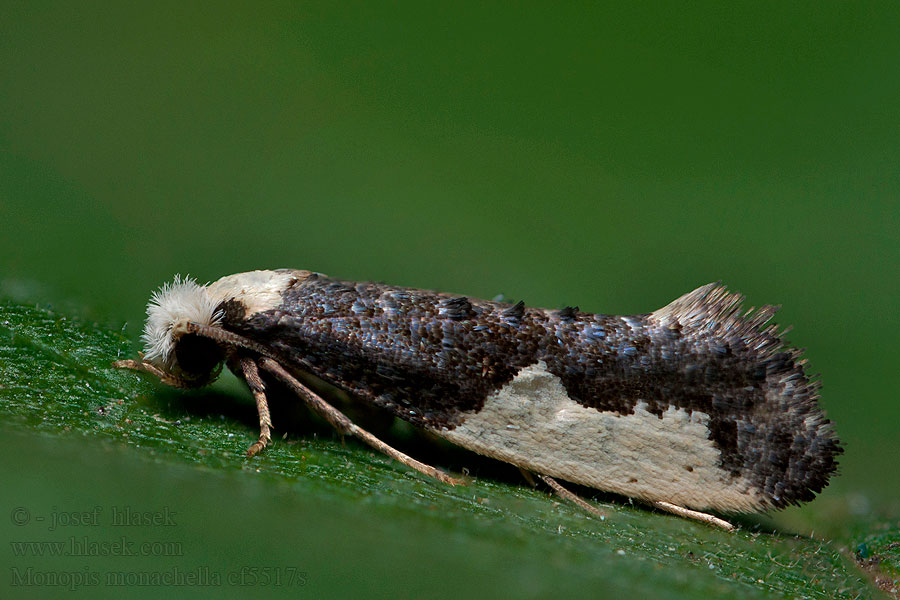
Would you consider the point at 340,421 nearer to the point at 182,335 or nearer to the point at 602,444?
the point at 182,335

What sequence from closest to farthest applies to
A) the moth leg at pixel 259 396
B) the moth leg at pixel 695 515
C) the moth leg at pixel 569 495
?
the moth leg at pixel 259 396
the moth leg at pixel 569 495
the moth leg at pixel 695 515

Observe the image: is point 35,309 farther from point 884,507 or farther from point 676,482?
point 884,507

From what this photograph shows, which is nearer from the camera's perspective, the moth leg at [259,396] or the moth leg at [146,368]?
the moth leg at [259,396]

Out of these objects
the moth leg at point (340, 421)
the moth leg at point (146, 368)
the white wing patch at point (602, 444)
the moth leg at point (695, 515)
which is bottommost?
the moth leg at point (146, 368)

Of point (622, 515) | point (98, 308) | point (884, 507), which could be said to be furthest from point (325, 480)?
point (884, 507)

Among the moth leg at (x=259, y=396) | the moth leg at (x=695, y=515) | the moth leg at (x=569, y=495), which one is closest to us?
the moth leg at (x=259, y=396)

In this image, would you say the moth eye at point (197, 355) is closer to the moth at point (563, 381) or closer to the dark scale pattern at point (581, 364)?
the moth at point (563, 381)

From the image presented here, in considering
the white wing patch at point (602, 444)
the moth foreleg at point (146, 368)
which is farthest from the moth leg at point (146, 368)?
the white wing patch at point (602, 444)
